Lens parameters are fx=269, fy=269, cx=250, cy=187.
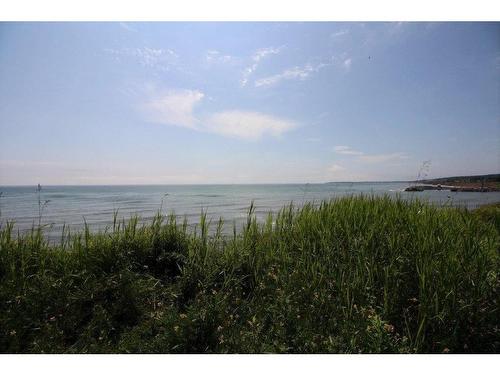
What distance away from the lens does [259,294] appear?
11.1ft

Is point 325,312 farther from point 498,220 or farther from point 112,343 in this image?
point 498,220

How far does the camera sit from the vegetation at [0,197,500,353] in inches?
99.6

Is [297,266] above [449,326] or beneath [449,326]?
Result: above

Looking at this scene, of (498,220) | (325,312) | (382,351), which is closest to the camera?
(382,351)

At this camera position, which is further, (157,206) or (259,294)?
(157,206)

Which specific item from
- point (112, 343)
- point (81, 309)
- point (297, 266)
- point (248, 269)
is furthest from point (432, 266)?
point (81, 309)

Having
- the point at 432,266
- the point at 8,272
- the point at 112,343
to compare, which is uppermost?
the point at 432,266

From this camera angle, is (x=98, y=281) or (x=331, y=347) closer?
(x=331, y=347)

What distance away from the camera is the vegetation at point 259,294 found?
8.30 feet

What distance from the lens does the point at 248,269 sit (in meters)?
3.90

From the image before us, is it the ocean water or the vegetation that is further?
the ocean water

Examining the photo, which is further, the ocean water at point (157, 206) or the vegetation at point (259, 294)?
the ocean water at point (157, 206)

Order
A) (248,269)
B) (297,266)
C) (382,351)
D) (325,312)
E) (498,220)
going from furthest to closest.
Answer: (498,220) → (248,269) → (297,266) → (325,312) → (382,351)

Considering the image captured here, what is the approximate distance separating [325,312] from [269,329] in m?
0.62
